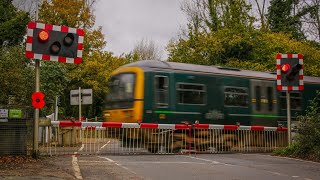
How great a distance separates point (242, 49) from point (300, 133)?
2159 centimetres

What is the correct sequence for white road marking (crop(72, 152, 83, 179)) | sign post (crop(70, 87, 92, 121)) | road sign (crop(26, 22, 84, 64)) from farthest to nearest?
1. sign post (crop(70, 87, 92, 121))
2. road sign (crop(26, 22, 84, 64))
3. white road marking (crop(72, 152, 83, 179))

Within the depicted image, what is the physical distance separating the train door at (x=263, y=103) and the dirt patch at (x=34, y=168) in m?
10.8

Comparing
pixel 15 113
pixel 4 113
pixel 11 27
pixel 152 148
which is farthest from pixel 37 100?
pixel 11 27

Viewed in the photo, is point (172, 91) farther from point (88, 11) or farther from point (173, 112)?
point (88, 11)

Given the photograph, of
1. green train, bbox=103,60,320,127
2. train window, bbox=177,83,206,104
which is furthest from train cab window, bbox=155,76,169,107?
train window, bbox=177,83,206,104

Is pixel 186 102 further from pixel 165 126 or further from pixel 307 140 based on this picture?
pixel 307 140

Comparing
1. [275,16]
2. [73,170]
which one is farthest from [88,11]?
[73,170]

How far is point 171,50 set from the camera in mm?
37094

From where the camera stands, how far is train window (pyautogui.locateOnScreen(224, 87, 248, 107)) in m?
18.8

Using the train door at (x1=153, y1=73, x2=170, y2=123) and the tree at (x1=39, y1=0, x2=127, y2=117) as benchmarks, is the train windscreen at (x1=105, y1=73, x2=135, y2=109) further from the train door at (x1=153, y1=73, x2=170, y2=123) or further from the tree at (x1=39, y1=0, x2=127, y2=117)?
the tree at (x1=39, y1=0, x2=127, y2=117)

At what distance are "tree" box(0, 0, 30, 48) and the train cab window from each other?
53.7 feet

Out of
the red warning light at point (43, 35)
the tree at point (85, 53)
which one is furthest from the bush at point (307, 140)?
the tree at point (85, 53)

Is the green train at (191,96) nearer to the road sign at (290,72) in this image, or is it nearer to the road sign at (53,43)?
the road sign at (290,72)

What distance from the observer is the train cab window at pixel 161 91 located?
16.8 meters
